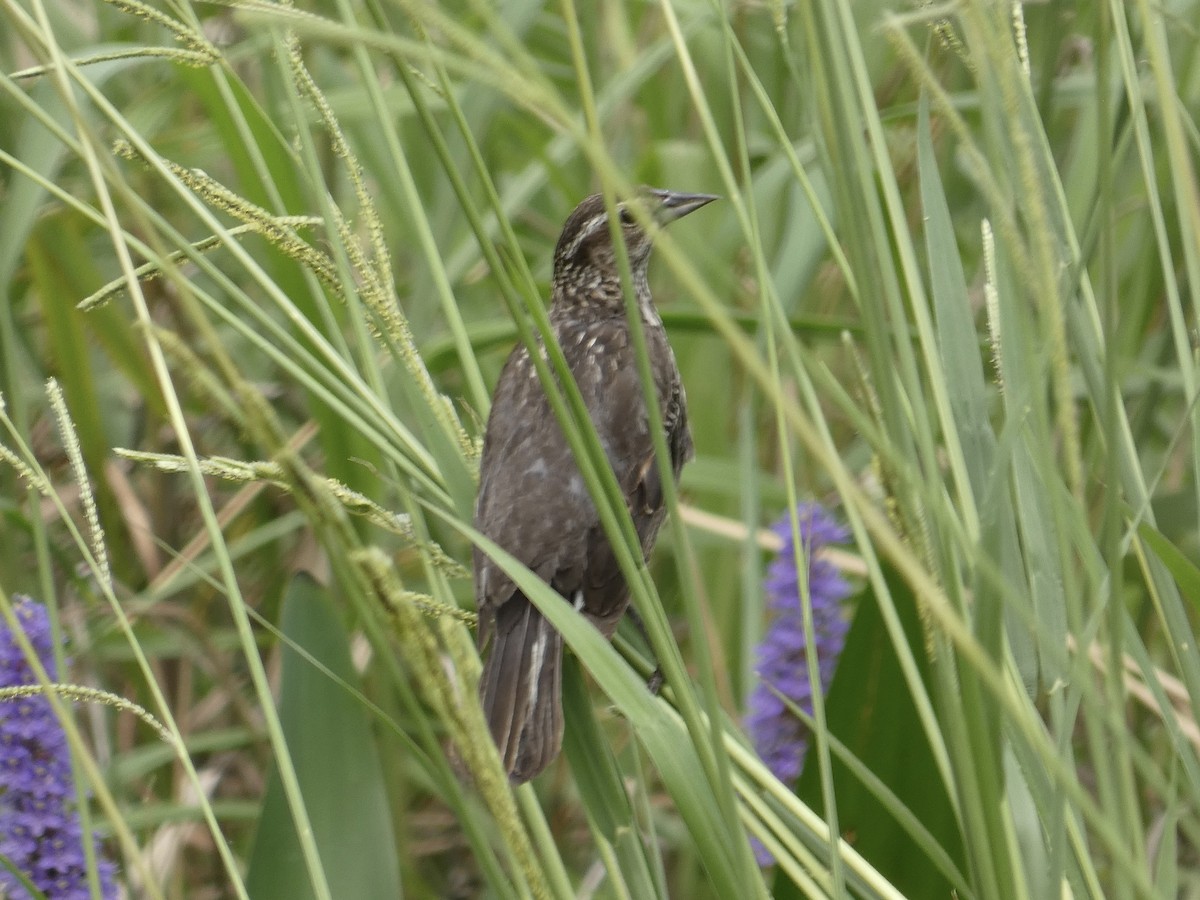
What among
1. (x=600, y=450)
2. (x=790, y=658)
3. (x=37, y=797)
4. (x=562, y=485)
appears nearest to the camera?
(x=600, y=450)

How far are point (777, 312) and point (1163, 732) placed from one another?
99.4 inches

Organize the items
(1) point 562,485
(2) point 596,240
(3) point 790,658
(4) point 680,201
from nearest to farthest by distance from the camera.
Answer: (3) point 790,658, (1) point 562,485, (4) point 680,201, (2) point 596,240

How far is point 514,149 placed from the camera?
5.24m

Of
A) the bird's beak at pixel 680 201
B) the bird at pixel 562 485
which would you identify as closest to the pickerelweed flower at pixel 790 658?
the bird at pixel 562 485

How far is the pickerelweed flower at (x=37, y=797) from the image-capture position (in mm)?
2035

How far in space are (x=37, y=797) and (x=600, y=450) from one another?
112 centimetres

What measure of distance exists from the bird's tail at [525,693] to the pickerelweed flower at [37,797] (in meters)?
0.61

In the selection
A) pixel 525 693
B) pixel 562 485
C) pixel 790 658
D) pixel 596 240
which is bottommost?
pixel 790 658

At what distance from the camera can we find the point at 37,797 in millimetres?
2086

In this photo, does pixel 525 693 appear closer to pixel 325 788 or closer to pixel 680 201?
pixel 325 788

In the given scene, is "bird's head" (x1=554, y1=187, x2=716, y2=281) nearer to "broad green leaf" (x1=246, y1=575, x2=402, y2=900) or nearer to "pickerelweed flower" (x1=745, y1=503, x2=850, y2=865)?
"pickerelweed flower" (x1=745, y1=503, x2=850, y2=865)

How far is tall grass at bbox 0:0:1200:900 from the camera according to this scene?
125 centimetres

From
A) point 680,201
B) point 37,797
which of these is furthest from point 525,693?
point 680,201

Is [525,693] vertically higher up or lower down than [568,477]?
lower down
